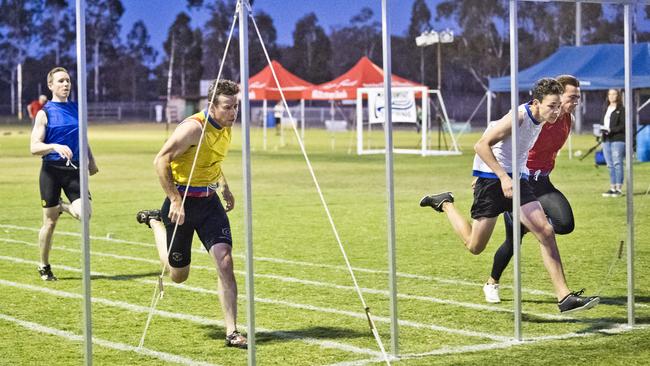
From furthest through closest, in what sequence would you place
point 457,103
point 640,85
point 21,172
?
point 457,103 < point 21,172 < point 640,85

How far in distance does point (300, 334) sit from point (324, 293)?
80.1 inches

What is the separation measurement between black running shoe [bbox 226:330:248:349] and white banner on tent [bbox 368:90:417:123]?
28.4m

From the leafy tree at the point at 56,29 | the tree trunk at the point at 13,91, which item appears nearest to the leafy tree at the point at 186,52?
the leafy tree at the point at 56,29

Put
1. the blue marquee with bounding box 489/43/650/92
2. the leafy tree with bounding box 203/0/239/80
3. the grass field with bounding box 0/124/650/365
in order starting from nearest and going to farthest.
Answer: the grass field with bounding box 0/124/650/365 → the blue marquee with bounding box 489/43/650/92 → the leafy tree with bounding box 203/0/239/80

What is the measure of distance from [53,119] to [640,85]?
18.8m

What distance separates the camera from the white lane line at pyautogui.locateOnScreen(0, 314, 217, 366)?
25.9ft

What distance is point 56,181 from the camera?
11.7 meters

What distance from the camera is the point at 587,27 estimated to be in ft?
217

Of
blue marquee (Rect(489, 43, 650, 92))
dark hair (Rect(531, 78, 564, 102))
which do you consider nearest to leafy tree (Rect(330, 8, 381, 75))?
blue marquee (Rect(489, 43, 650, 92))

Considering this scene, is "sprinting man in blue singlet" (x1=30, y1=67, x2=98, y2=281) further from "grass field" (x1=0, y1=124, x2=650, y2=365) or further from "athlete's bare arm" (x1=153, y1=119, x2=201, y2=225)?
"athlete's bare arm" (x1=153, y1=119, x2=201, y2=225)

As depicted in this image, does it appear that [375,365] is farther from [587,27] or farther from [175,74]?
A: [175,74]

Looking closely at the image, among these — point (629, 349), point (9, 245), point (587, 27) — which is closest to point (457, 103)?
point (587, 27)

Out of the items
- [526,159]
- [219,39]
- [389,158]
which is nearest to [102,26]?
[219,39]

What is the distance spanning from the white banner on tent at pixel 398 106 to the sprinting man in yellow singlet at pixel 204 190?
27880 mm
